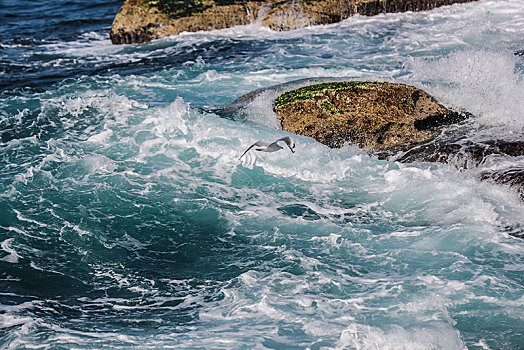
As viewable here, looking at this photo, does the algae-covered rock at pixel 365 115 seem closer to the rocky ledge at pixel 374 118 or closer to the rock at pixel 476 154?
the rocky ledge at pixel 374 118

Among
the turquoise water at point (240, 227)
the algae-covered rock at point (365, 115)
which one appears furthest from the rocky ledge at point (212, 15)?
the algae-covered rock at point (365, 115)

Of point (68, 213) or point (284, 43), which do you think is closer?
point (68, 213)

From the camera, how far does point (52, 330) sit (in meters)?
4.19

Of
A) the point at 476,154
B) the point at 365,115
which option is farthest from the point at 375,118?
the point at 476,154

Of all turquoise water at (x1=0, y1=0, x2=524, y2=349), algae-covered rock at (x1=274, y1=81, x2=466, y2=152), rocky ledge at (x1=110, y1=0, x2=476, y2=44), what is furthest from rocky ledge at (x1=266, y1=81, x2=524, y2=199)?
rocky ledge at (x1=110, y1=0, x2=476, y2=44)

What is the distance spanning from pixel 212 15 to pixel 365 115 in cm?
880

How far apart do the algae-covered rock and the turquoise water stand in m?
0.26

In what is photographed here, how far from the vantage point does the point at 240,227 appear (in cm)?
591

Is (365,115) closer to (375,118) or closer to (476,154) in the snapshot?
(375,118)

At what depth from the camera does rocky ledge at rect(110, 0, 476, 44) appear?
1455 centimetres

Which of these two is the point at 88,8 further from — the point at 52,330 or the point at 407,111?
the point at 52,330

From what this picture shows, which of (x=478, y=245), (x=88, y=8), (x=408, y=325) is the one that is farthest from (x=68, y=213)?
(x=88, y=8)

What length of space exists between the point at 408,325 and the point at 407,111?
4.00 metres

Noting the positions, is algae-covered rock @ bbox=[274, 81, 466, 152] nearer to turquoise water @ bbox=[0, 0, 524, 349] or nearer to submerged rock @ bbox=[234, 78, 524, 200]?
submerged rock @ bbox=[234, 78, 524, 200]
